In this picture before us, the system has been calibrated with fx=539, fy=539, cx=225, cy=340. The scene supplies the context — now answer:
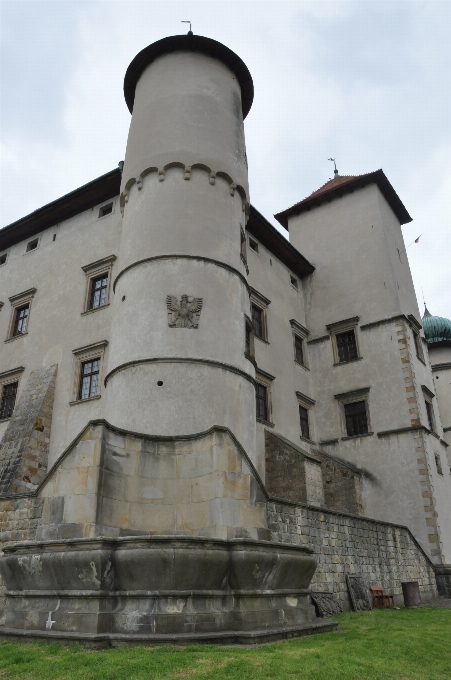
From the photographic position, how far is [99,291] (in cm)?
1952

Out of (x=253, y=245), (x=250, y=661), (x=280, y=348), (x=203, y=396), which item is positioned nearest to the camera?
(x=250, y=661)

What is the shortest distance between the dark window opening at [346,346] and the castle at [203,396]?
3.8 inches

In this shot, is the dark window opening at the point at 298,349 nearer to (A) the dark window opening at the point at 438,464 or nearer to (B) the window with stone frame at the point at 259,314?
(B) the window with stone frame at the point at 259,314

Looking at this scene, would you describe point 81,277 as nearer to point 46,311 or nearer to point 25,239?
point 46,311

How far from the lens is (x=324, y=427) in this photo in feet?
75.5

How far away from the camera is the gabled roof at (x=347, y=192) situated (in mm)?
26062

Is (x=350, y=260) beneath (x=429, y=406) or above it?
above

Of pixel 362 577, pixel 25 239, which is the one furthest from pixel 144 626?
pixel 25 239

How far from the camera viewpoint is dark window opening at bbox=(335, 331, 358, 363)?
23.6m

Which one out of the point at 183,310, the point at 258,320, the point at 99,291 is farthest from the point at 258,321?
the point at 183,310

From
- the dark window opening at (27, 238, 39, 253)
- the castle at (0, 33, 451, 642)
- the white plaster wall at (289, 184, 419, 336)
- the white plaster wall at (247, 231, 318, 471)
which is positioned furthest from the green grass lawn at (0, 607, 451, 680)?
the dark window opening at (27, 238, 39, 253)

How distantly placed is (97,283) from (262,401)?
24.6 feet

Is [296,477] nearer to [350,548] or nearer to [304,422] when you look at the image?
[350,548]

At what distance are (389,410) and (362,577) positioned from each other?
842 centimetres
